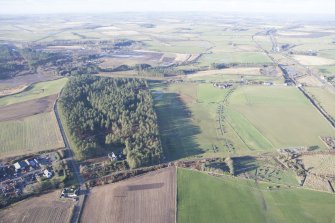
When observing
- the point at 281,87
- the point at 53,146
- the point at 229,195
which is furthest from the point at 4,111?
the point at 281,87

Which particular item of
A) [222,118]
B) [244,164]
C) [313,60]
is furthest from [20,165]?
[313,60]

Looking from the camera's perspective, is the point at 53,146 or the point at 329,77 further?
the point at 329,77

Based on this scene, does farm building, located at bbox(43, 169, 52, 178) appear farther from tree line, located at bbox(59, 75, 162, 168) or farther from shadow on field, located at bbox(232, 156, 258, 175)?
shadow on field, located at bbox(232, 156, 258, 175)

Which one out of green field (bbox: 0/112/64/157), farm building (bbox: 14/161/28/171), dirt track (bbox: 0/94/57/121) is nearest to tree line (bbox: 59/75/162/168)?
green field (bbox: 0/112/64/157)

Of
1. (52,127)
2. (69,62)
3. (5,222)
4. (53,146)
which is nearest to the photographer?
(5,222)

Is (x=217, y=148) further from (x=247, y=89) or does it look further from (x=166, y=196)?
(x=247, y=89)

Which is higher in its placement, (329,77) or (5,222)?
(329,77)

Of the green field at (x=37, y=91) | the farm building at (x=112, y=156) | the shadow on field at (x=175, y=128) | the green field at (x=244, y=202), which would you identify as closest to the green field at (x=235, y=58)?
the shadow on field at (x=175, y=128)

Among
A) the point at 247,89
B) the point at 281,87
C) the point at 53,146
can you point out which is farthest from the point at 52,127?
the point at 281,87

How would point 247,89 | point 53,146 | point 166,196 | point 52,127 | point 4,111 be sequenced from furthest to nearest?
point 247,89, point 4,111, point 52,127, point 53,146, point 166,196
